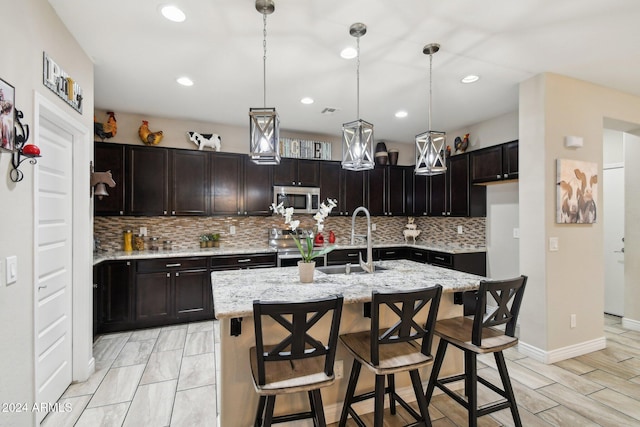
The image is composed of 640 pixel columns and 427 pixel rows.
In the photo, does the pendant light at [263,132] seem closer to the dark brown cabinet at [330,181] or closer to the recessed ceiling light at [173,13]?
the recessed ceiling light at [173,13]

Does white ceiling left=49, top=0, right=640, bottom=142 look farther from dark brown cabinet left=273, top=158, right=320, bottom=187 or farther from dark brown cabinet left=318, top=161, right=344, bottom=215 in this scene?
dark brown cabinet left=318, top=161, right=344, bottom=215

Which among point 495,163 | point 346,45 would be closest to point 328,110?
point 346,45

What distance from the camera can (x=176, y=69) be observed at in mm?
2865

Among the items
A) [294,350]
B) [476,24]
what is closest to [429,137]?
[476,24]

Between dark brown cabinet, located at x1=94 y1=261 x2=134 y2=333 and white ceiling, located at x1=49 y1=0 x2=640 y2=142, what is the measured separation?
201 centimetres

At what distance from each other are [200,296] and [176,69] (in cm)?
269

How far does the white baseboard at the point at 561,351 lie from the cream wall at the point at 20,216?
3956 mm

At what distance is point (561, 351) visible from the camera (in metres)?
2.96

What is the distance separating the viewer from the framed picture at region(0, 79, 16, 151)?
1436mm

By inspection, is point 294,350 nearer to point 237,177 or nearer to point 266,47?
point 266,47

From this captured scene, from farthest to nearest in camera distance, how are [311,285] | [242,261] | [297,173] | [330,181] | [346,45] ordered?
[330,181], [297,173], [242,261], [346,45], [311,285]

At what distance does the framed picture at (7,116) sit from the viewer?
144 cm

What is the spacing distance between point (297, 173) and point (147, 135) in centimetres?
213

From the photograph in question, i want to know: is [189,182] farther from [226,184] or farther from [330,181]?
[330,181]
